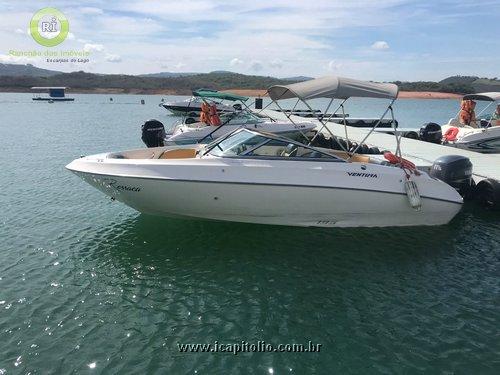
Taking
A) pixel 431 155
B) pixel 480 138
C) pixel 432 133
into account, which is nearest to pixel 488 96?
pixel 480 138

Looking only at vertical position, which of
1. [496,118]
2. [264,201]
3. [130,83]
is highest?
[130,83]

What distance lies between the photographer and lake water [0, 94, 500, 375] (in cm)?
475

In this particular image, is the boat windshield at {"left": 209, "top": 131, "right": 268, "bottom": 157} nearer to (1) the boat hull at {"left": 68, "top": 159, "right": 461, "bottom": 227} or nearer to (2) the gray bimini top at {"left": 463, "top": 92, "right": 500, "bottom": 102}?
(1) the boat hull at {"left": 68, "top": 159, "right": 461, "bottom": 227}

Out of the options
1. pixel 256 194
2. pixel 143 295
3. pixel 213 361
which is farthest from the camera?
pixel 256 194

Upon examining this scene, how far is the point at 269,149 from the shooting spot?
7988 millimetres

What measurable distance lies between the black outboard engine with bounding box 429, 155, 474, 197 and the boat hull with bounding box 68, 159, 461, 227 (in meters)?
1.50

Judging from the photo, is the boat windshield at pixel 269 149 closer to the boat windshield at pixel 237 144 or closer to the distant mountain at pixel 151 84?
the boat windshield at pixel 237 144

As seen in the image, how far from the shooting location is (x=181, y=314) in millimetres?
5582

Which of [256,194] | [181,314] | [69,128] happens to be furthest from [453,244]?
[69,128]

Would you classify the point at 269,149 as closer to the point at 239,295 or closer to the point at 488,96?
the point at 239,295

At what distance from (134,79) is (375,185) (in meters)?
129

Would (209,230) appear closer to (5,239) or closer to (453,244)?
(5,239)

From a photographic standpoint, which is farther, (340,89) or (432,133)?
(432,133)

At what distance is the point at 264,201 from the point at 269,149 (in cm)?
104
